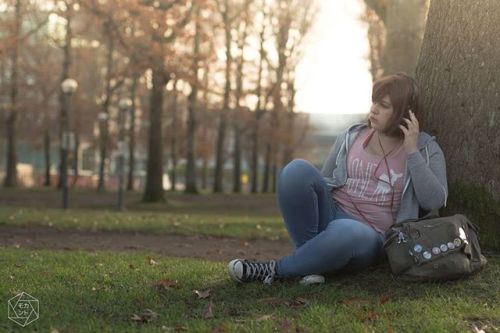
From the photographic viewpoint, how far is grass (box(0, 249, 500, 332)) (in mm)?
3395

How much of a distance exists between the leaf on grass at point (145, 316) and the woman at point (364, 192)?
0.74m

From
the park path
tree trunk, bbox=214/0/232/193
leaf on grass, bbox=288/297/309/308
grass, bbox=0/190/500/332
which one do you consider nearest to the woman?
grass, bbox=0/190/500/332

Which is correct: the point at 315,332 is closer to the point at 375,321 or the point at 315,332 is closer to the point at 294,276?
the point at 375,321

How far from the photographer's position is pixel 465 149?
14.8ft

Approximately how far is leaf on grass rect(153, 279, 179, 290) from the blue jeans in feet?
2.38

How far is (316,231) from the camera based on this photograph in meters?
4.21

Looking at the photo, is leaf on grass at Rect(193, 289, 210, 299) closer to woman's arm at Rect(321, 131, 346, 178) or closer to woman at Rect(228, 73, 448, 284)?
woman at Rect(228, 73, 448, 284)

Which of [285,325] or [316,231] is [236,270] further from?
[285,325]

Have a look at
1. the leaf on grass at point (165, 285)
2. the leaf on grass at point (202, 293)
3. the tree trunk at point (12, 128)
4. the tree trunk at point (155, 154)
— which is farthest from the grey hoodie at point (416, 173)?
the tree trunk at point (12, 128)

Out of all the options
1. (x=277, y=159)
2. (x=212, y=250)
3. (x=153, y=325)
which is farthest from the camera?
(x=277, y=159)

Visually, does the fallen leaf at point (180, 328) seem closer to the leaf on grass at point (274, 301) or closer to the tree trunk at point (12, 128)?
the leaf on grass at point (274, 301)

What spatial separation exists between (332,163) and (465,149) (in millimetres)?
886

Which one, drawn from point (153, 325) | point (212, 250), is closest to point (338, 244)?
point (153, 325)

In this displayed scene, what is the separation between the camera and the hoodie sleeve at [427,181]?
3.99 meters
